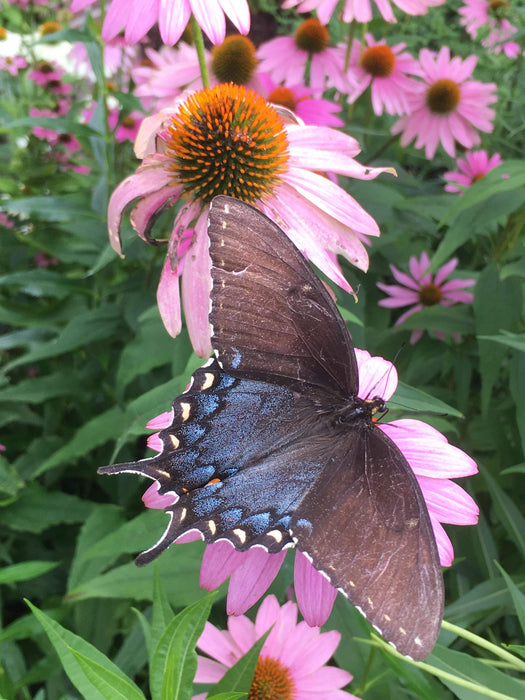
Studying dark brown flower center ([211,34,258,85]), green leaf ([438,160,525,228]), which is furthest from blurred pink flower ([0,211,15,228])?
green leaf ([438,160,525,228])

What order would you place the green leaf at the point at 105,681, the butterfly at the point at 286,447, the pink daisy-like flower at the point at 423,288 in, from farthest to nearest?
the pink daisy-like flower at the point at 423,288, the butterfly at the point at 286,447, the green leaf at the point at 105,681

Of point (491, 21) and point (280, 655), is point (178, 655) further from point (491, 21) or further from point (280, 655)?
point (491, 21)

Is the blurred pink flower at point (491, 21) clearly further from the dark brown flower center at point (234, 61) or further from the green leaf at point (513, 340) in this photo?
the green leaf at point (513, 340)

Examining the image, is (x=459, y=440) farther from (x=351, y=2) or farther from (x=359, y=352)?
(x=351, y=2)

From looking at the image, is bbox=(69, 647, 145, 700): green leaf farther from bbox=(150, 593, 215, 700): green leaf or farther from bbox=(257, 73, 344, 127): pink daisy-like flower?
bbox=(257, 73, 344, 127): pink daisy-like flower

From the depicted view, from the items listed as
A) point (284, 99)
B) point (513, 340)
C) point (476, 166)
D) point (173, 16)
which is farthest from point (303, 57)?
point (513, 340)

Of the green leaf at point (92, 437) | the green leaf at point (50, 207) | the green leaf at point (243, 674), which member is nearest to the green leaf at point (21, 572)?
the green leaf at point (92, 437)
